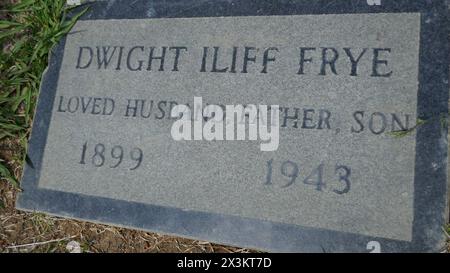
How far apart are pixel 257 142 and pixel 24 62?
1548 mm

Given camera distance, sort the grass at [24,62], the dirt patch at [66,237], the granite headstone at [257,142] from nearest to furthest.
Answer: the granite headstone at [257,142] < the dirt patch at [66,237] < the grass at [24,62]

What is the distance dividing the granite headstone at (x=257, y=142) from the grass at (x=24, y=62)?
16 cm

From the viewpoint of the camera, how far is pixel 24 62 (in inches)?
95.3

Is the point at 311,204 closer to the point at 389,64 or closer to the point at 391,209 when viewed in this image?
the point at 391,209

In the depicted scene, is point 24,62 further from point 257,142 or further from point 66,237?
point 257,142

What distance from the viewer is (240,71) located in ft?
6.32

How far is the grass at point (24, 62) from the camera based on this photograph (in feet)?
7.58

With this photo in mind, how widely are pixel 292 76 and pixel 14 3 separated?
1.98 m

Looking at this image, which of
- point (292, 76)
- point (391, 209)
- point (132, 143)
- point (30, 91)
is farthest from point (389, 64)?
point (30, 91)

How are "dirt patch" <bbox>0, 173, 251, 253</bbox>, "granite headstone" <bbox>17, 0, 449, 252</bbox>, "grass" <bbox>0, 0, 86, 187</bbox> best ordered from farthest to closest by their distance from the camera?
"grass" <bbox>0, 0, 86, 187</bbox>
"dirt patch" <bbox>0, 173, 251, 253</bbox>
"granite headstone" <bbox>17, 0, 449, 252</bbox>

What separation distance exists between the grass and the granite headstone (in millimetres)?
163

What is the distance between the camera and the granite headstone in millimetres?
1687

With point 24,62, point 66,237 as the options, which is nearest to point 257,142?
point 66,237

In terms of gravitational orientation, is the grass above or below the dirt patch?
above
